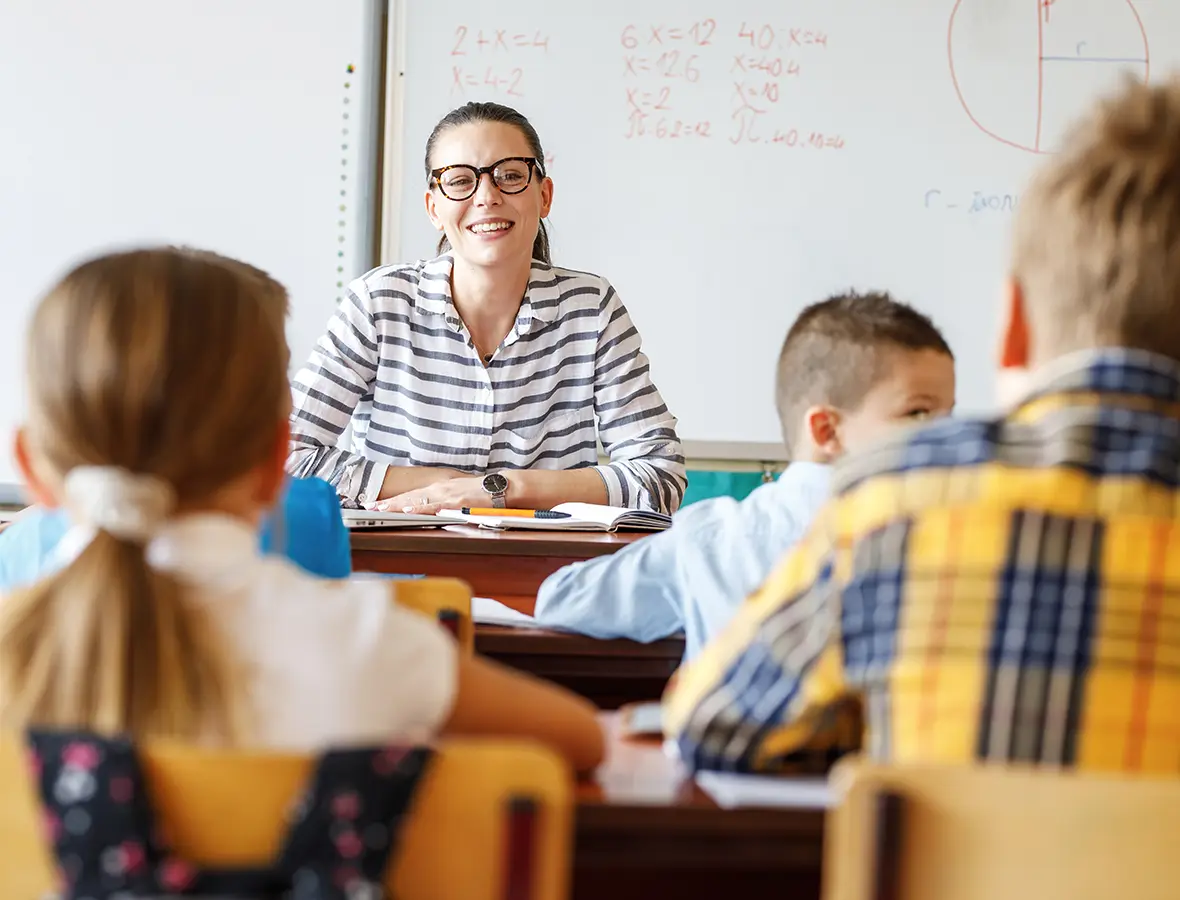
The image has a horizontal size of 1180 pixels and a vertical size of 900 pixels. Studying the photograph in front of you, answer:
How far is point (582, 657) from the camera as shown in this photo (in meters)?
1.59

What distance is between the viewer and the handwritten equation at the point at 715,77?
3.37m

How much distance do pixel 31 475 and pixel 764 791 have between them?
0.55 meters

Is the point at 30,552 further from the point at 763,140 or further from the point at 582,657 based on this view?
the point at 763,140

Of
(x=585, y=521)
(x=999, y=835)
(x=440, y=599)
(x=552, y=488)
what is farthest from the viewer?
(x=552, y=488)

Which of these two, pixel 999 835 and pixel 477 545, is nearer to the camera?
pixel 999 835

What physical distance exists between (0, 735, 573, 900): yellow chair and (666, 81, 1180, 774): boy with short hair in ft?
0.76

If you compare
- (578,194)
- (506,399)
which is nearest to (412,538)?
(506,399)

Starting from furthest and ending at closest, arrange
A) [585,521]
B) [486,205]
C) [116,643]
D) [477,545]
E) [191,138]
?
[191,138]
[486,205]
[585,521]
[477,545]
[116,643]

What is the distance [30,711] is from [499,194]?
2006 millimetres

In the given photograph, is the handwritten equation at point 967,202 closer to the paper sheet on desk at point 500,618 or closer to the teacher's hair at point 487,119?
the teacher's hair at point 487,119

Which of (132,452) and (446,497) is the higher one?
(132,452)

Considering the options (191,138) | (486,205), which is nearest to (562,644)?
(486,205)

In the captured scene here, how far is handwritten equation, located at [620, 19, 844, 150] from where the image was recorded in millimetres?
3373

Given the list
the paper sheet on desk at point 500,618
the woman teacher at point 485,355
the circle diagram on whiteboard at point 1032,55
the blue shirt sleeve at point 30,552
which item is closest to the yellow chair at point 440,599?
the paper sheet on desk at point 500,618
